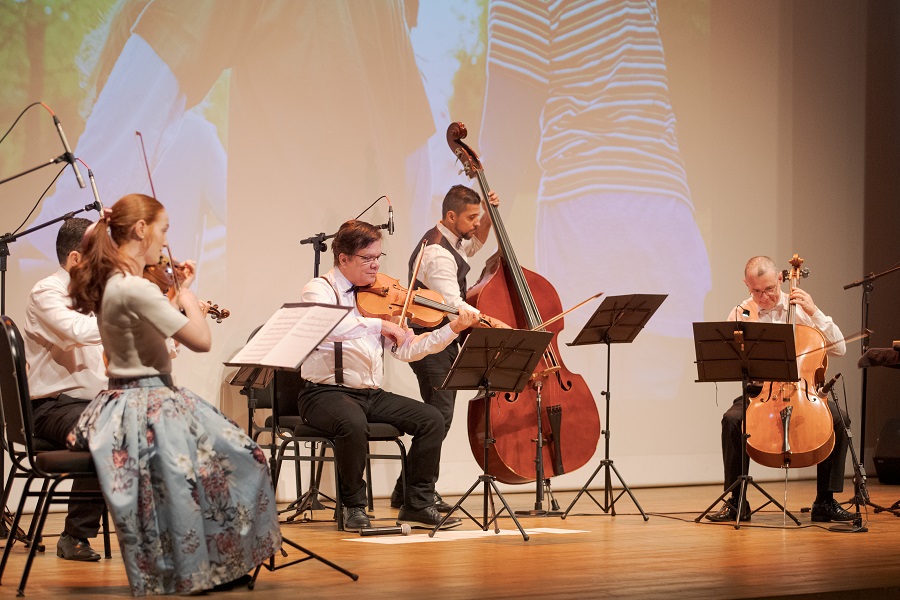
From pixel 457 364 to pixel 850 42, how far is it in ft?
16.3

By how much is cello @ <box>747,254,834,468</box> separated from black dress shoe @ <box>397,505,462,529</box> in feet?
4.49

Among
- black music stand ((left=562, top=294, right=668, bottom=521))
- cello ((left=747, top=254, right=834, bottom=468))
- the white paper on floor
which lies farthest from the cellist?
the white paper on floor

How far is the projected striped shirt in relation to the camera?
682 cm

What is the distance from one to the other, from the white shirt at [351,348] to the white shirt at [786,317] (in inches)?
60.5

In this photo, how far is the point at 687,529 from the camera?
4.93 metres

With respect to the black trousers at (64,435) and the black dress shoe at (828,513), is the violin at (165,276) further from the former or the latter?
the black dress shoe at (828,513)

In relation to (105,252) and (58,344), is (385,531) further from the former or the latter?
(105,252)

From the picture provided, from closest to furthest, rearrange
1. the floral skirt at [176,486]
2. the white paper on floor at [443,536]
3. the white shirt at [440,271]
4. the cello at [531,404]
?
the floral skirt at [176,486] → the white paper on floor at [443,536] → the cello at [531,404] → the white shirt at [440,271]

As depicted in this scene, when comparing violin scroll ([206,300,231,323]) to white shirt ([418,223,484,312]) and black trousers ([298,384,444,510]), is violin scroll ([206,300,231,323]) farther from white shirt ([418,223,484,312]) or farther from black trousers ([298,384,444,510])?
white shirt ([418,223,484,312])

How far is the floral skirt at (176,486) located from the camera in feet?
10.4

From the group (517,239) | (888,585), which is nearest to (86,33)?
(517,239)

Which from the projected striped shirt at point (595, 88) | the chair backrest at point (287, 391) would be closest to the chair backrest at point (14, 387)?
the chair backrest at point (287, 391)

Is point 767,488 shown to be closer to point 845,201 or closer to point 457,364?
point 845,201

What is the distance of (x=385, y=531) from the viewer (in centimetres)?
466
